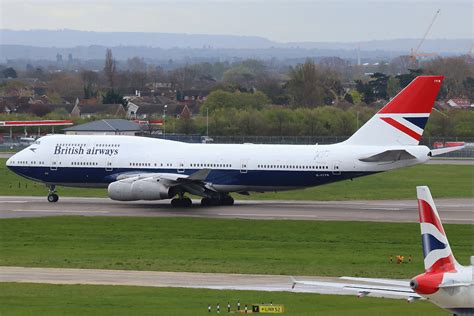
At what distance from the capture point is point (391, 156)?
58781mm

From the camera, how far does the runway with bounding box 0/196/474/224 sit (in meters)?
57.4

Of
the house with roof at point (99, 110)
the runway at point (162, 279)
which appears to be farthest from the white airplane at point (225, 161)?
the house with roof at point (99, 110)

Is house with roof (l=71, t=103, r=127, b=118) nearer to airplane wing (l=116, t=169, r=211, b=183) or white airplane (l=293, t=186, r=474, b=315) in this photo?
airplane wing (l=116, t=169, r=211, b=183)

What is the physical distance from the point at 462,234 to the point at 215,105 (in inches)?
3766

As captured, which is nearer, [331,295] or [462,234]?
[331,295]

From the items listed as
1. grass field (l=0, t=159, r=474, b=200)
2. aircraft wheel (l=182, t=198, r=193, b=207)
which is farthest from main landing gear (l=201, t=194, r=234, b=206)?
grass field (l=0, t=159, r=474, b=200)

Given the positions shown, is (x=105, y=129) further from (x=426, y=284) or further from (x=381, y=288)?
(x=426, y=284)

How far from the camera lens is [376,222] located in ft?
178

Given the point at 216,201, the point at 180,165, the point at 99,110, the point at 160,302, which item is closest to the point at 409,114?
the point at 216,201

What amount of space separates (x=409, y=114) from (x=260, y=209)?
29.9 ft

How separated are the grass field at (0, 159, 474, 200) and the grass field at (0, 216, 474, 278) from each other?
15.8m

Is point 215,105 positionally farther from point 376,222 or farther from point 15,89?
point 376,222

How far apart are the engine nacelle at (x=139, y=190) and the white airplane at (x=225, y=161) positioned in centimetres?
5

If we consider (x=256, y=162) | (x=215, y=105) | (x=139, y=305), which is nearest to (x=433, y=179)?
(x=256, y=162)
